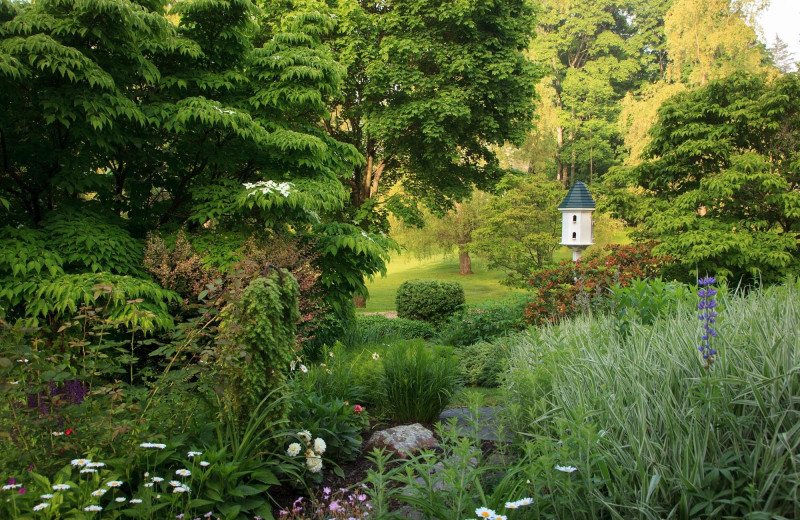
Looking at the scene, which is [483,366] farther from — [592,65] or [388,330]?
[592,65]

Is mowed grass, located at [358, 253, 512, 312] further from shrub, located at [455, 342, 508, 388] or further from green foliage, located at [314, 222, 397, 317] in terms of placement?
shrub, located at [455, 342, 508, 388]

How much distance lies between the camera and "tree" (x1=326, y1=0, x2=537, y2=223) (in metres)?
11.1

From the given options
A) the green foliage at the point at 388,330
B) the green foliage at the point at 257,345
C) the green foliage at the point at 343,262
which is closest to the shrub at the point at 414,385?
the green foliage at the point at 257,345

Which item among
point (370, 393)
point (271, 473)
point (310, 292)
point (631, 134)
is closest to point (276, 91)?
point (310, 292)

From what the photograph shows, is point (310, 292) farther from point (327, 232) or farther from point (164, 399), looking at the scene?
point (164, 399)

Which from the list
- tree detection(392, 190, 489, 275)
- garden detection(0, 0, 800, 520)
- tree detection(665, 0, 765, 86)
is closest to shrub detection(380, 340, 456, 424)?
garden detection(0, 0, 800, 520)

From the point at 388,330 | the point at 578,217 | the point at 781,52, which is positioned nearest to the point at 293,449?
the point at 388,330

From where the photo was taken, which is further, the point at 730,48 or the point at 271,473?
the point at 730,48

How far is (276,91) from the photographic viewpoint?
6.20 m

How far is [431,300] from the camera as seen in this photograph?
38.2 ft

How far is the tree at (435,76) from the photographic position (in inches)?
437

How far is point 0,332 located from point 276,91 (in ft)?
13.9

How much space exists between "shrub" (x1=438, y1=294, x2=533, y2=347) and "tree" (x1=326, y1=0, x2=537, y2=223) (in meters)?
3.99

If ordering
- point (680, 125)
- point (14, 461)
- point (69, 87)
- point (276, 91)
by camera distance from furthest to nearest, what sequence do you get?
point (680, 125)
point (276, 91)
point (69, 87)
point (14, 461)
